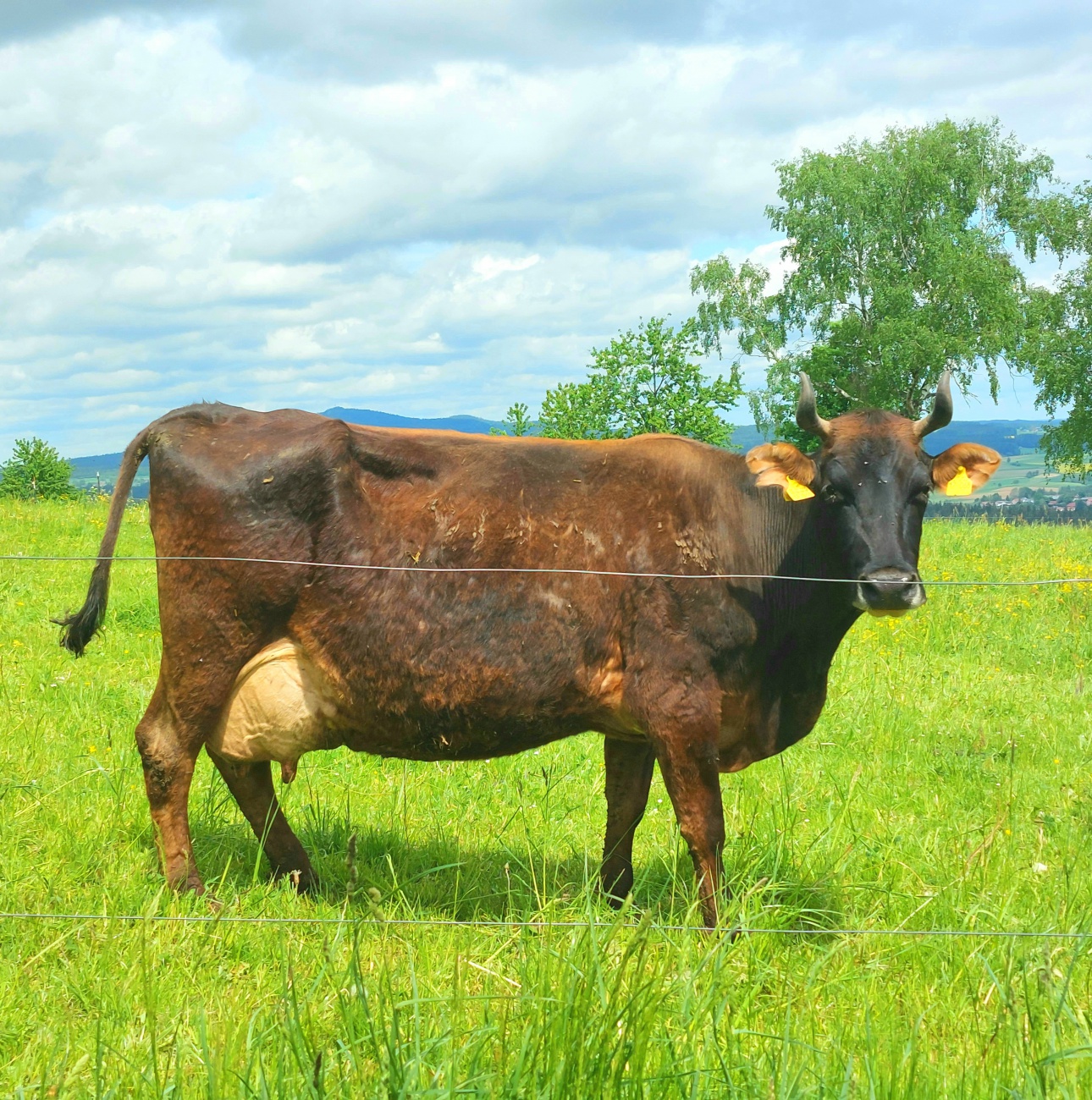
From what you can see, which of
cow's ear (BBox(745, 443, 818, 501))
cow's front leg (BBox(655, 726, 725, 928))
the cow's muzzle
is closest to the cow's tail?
cow's front leg (BBox(655, 726, 725, 928))

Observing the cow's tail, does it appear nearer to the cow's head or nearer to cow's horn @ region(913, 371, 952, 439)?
the cow's head

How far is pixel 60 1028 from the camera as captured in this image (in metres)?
3.63

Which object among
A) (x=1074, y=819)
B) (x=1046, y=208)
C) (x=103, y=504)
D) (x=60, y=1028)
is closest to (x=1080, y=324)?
(x=1046, y=208)

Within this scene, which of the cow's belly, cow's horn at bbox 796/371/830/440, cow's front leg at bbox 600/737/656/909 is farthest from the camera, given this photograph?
cow's front leg at bbox 600/737/656/909

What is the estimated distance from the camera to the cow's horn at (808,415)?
16.2ft

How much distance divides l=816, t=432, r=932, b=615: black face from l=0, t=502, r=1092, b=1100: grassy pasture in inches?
45.6

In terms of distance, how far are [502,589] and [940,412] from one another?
2.19 m

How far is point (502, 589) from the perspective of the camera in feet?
16.0

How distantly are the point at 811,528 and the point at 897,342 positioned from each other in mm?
45637

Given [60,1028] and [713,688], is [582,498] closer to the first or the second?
[713,688]

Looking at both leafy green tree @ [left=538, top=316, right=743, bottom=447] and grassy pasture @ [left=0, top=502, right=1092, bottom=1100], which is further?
leafy green tree @ [left=538, top=316, right=743, bottom=447]

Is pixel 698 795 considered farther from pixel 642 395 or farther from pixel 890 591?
pixel 642 395

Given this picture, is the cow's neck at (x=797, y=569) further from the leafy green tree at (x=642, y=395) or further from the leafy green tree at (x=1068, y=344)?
the leafy green tree at (x=1068, y=344)

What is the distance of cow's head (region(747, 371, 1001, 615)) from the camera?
4645 mm
